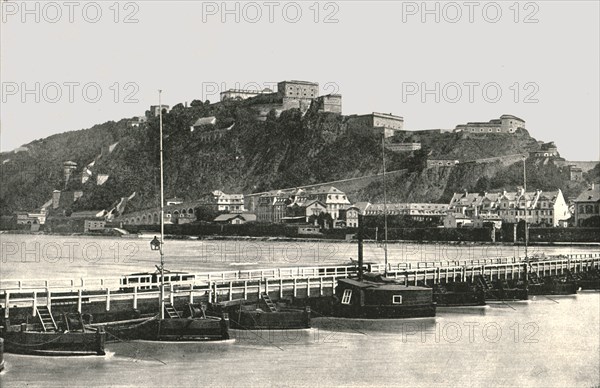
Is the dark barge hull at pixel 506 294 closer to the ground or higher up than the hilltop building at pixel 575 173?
closer to the ground

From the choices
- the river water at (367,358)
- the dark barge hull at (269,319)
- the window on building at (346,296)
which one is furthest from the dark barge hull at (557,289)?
the dark barge hull at (269,319)

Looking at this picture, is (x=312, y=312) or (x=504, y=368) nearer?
(x=504, y=368)

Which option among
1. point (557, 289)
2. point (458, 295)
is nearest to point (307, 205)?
point (557, 289)

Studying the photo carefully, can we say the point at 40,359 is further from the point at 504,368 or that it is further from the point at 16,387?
the point at 504,368

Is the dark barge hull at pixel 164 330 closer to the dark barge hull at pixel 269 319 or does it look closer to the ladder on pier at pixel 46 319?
the ladder on pier at pixel 46 319

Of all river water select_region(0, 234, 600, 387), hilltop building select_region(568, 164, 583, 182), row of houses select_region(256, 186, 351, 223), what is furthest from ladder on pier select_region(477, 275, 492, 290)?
row of houses select_region(256, 186, 351, 223)

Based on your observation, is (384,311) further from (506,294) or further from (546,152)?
(546,152)

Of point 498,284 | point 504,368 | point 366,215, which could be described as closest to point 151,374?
point 504,368
